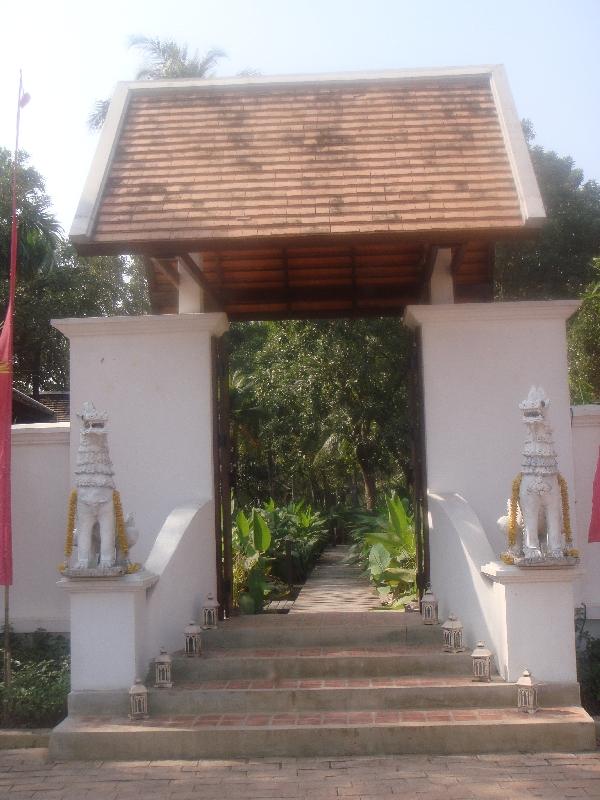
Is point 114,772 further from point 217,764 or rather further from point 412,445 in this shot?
point 412,445

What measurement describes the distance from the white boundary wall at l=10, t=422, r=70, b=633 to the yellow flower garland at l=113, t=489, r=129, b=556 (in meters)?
1.77

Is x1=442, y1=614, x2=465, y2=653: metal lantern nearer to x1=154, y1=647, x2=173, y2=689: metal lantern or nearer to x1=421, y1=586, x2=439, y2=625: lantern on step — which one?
x1=421, y1=586, x2=439, y2=625: lantern on step

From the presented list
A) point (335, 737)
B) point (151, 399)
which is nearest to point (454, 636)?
point (335, 737)

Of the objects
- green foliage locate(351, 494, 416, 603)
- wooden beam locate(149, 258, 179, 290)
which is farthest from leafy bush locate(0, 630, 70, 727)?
green foliage locate(351, 494, 416, 603)

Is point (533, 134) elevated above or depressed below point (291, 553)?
above

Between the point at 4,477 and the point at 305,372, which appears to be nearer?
the point at 4,477

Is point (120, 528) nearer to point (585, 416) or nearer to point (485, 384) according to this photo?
point (485, 384)

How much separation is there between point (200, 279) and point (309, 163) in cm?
140

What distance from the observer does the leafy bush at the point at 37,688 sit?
5988mm

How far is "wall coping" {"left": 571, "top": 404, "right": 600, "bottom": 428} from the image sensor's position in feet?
24.2

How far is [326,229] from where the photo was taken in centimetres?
663

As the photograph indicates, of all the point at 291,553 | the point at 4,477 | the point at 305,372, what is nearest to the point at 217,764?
the point at 4,477

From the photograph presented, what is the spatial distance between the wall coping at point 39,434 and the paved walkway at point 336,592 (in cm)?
303

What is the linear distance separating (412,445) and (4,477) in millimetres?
3536
